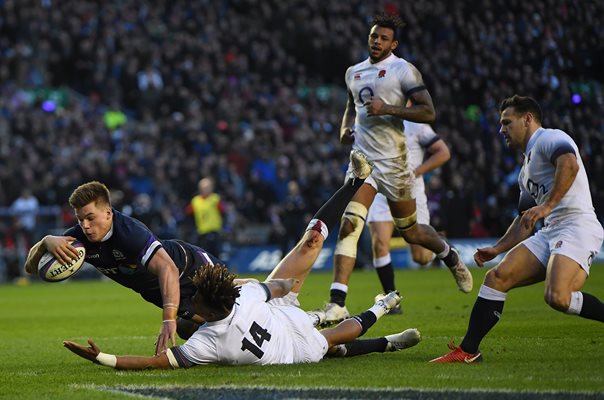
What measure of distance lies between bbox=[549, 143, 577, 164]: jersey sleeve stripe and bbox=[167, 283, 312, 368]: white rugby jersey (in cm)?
238

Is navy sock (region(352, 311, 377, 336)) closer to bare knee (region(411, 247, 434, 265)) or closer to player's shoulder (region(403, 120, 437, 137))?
bare knee (region(411, 247, 434, 265))

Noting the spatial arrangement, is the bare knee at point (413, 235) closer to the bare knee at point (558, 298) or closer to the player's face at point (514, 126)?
the player's face at point (514, 126)

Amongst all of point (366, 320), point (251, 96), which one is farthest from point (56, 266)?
point (251, 96)

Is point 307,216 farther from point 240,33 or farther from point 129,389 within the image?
point 129,389

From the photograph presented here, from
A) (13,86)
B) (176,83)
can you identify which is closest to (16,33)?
(13,86)

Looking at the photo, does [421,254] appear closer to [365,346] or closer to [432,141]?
[432,141]

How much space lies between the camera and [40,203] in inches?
1115

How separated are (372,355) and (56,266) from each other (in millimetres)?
2726

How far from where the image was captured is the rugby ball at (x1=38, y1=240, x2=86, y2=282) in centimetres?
843

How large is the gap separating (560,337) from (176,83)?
22943mm

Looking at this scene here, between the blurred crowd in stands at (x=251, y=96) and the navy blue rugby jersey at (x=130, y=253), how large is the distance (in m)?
10.4

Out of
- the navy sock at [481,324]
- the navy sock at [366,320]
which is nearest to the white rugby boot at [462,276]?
the navy sock at [366,320]

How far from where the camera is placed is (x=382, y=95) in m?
11.4

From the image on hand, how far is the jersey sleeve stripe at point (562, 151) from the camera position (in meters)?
8.02
